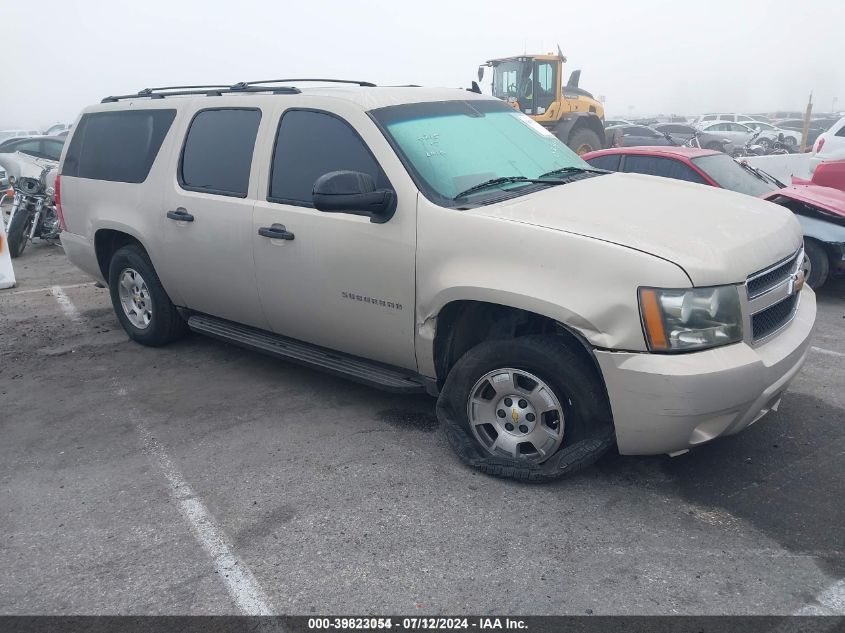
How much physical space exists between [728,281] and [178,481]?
9.49 feet

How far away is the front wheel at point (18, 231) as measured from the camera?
34.6ft

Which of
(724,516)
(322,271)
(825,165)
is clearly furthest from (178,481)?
(825,165)

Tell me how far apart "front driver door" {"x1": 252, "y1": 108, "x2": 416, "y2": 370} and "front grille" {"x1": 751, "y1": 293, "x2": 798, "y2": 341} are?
1.66m

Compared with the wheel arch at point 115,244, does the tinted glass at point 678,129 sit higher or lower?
lower

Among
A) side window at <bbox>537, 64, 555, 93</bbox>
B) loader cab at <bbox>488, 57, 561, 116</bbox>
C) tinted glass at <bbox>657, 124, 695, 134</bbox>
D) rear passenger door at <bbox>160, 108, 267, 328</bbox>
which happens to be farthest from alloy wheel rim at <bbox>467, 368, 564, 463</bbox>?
tinted glass at <bbox>657, 124, 695, 134</bbox>

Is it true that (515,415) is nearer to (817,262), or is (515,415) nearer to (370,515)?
(370,515)

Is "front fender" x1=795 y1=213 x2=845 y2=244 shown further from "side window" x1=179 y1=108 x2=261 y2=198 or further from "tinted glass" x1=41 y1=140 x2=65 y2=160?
"tinted glass" x1=41 y1=140 x2=65 y2=160

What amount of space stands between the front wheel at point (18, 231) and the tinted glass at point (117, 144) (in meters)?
5.08

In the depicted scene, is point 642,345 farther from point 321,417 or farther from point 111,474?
point 111,474

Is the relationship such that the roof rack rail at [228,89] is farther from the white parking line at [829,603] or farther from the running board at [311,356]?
the white parking line at [829,603]

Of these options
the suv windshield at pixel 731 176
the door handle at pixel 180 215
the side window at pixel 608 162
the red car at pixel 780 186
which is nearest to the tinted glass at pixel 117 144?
the door handle at pixel 180 215

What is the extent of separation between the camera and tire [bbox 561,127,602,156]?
749 inches

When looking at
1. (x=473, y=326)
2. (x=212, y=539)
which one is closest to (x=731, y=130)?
(x=473, y=326)

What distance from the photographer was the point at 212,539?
3.38 metres
